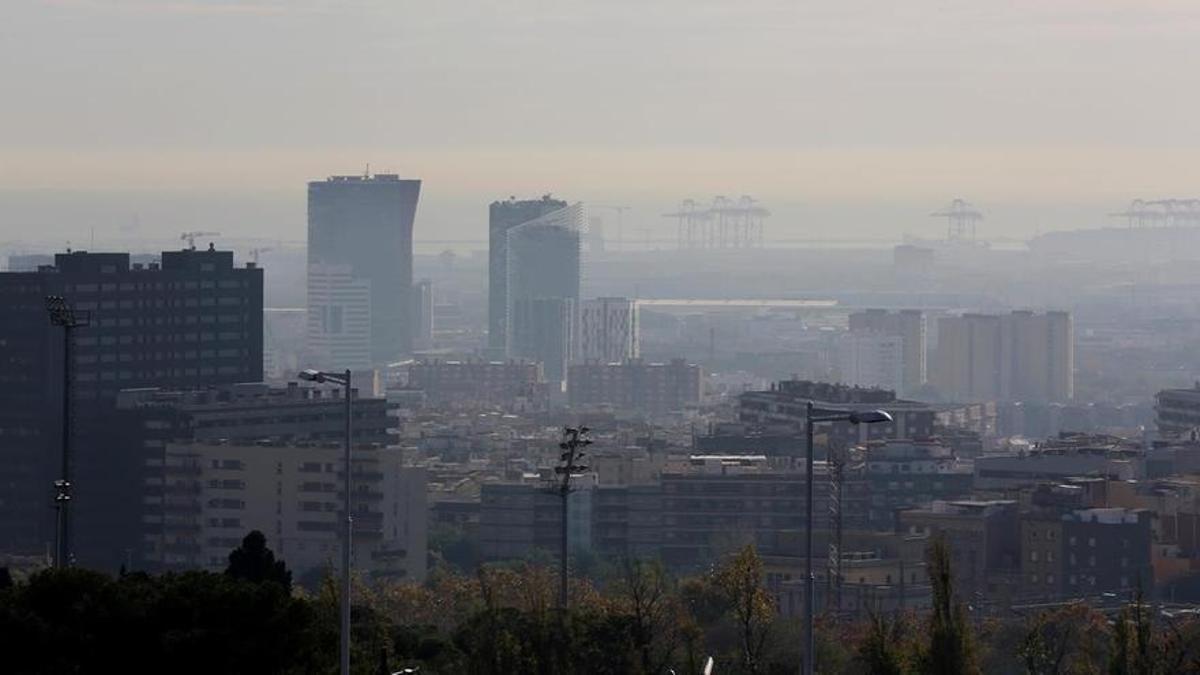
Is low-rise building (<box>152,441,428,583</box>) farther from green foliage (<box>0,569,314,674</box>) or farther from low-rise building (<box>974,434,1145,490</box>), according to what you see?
green foliage (<box>0,569,314,674</box>)

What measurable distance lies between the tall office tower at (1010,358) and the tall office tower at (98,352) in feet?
310

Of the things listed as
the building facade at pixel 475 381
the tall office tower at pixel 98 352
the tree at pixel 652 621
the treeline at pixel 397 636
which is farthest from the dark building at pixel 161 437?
the building facade at pixel 475 381

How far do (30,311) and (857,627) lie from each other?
36429 mm

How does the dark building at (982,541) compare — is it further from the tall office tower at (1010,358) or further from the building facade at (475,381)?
the tall office tower at (1010,358)

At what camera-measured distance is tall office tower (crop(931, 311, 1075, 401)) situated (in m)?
186

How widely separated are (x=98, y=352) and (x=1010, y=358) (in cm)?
10633

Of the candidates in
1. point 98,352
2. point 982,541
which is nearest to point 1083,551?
point 982,541

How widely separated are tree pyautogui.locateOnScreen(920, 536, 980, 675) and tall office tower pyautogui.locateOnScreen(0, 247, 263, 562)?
4693 centimetres

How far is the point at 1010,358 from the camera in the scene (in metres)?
188

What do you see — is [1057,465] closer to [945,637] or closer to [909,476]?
[909,476]

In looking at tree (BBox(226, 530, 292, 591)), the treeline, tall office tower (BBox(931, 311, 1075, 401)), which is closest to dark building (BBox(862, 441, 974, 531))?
the treeline

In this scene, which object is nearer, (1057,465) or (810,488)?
(810,488)

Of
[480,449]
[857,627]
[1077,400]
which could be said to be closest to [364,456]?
[857,627]

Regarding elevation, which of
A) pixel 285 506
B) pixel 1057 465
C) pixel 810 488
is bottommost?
pixel 285 506
